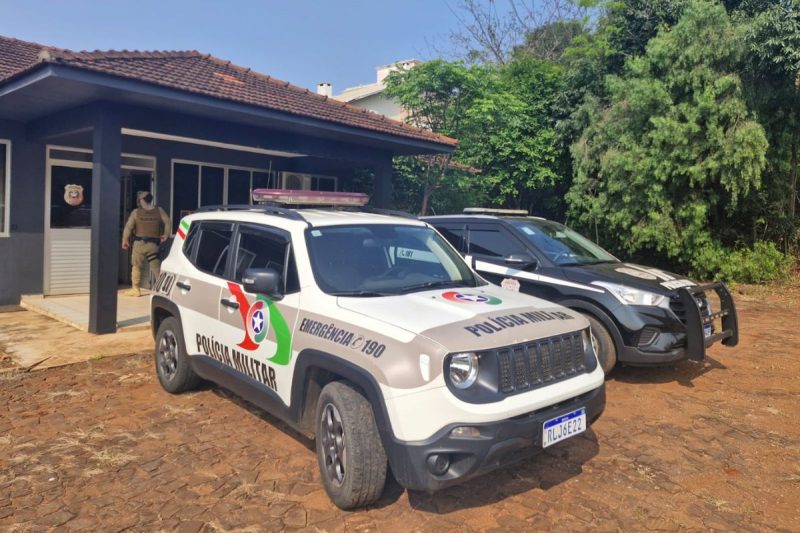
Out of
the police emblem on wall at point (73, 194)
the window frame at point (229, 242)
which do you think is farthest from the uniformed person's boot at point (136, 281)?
the window frame at point (229, 242)

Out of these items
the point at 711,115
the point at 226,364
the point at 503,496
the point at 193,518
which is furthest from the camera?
the point at 711,115

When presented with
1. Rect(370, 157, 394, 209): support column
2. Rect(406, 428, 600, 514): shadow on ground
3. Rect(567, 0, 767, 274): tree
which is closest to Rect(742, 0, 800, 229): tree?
Rect(567, 0, 767, 274): tree

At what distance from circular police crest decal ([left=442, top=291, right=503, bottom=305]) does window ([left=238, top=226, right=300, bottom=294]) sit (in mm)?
1001

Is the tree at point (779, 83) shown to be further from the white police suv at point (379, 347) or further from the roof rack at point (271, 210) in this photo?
the roof rack at point (271, 210)

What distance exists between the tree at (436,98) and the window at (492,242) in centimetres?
706

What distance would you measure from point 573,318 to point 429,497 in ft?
4.80

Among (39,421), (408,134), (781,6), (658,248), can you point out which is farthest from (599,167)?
(39,421)

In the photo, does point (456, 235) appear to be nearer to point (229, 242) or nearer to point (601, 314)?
point (601, 314)

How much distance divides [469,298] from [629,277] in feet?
9.07

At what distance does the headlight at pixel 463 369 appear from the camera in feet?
10.0

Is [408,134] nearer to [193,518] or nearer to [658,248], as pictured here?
[658,248]

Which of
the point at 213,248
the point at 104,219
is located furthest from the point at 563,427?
the point at 104,219

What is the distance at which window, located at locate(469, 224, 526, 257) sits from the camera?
6.53 m

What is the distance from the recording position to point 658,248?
12258 millimetres
